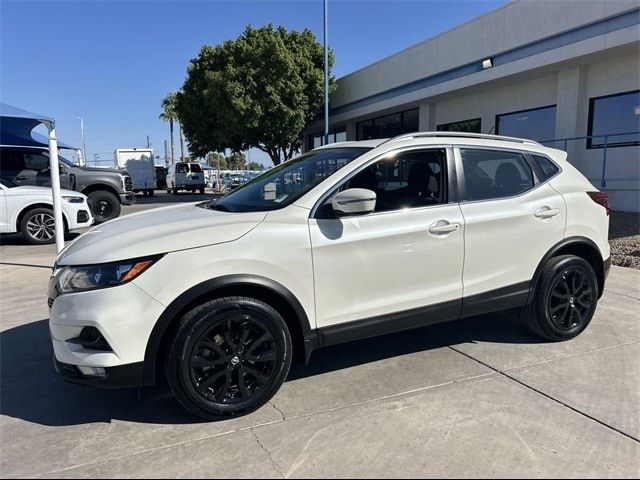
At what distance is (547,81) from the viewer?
1384 cm

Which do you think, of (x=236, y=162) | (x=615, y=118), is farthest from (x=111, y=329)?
(x=236, y=162)

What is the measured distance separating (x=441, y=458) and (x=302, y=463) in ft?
2.41

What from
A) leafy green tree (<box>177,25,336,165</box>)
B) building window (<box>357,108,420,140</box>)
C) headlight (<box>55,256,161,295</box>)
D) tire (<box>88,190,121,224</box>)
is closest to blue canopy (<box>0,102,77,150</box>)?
tire (<box>88,190,121,224</box>)

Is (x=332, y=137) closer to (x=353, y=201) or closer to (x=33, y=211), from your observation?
(x=33, y=211)

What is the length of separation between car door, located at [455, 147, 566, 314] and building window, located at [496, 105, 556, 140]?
11.2 meters

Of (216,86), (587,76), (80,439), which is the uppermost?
(216,86)

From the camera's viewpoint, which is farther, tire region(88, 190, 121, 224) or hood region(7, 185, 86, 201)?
tire region(88, 190, 121, 224)

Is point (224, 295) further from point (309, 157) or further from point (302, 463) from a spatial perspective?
point (309, 157)

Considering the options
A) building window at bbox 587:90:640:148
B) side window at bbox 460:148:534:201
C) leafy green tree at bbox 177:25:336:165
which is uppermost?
leafy green tree at bbox 177:25:336:165

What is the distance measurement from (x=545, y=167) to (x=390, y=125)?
62.8ft

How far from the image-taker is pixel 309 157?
397cm

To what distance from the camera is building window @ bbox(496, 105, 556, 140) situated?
1394 centimetres

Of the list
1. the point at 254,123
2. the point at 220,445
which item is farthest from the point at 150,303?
the point at 254,123

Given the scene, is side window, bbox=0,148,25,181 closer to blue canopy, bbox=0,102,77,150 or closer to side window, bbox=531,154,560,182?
blue canopy, bbox=0,102,77,150
